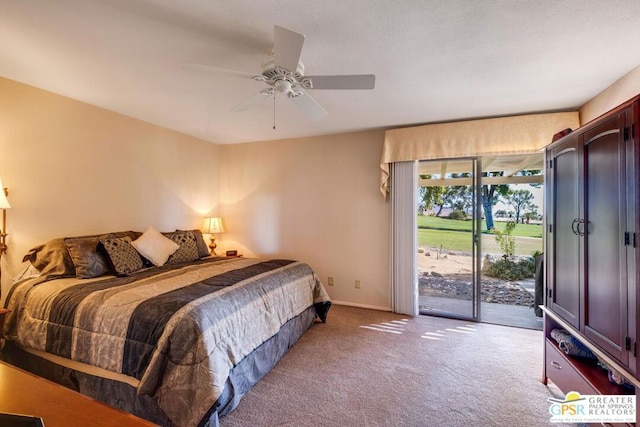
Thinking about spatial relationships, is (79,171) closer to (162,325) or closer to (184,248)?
(184,248)

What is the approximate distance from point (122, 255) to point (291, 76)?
237 centimetres

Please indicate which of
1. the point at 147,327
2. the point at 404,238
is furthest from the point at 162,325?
the point at 404,238

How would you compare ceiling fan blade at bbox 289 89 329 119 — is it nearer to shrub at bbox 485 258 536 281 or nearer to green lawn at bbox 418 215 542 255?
green lawn at bbox 418 215 542 255

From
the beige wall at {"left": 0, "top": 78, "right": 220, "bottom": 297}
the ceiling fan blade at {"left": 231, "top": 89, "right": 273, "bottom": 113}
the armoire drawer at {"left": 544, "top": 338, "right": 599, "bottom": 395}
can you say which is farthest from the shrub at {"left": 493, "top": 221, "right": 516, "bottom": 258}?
the beige wall at {"left": 0, "top": 78, "right": 220, "bottom": 297}

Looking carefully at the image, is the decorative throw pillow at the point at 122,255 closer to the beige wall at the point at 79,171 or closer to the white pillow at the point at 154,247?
the white pillow at the point at 154,247

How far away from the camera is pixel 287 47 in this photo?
152 centimetres

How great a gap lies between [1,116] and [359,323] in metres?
4.02

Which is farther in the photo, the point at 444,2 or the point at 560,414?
the point at 560,414

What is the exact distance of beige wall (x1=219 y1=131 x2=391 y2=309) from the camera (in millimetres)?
3906

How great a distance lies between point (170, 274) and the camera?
2672 mm

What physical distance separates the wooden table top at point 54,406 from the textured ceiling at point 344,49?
1780 mm

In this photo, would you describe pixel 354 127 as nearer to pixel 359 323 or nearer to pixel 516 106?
pixel 516 106

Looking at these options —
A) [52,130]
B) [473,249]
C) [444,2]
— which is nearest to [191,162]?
[52,130]

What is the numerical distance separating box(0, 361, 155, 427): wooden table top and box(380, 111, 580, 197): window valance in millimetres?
3430
